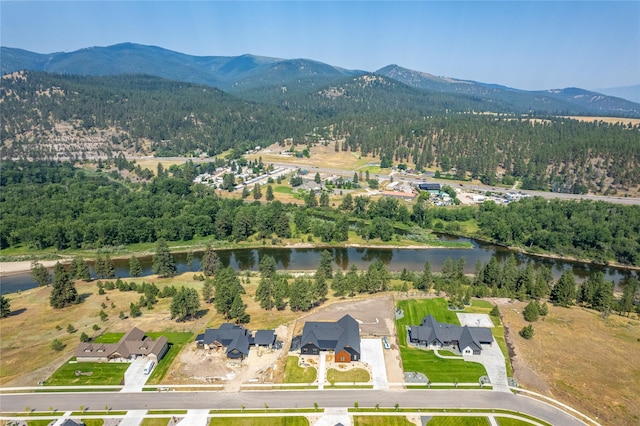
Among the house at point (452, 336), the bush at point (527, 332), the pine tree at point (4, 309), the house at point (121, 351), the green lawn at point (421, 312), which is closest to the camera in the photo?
the house at point (121, 351)

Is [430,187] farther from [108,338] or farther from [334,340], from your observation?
[108,338]

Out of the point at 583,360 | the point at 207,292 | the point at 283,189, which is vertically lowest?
the point at 583,360

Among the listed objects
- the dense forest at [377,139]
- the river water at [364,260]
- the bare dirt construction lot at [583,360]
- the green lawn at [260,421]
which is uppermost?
the dense forest at [377,139]

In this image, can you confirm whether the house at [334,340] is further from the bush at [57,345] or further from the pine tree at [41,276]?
the pine tree at [41,276]

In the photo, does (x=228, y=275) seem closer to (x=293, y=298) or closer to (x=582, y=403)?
(x=293, y=298)

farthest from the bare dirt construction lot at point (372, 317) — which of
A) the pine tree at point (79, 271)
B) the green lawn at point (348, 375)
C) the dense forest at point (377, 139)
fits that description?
the dense forest at point (377, 139)

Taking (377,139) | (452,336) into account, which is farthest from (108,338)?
(377,139)
